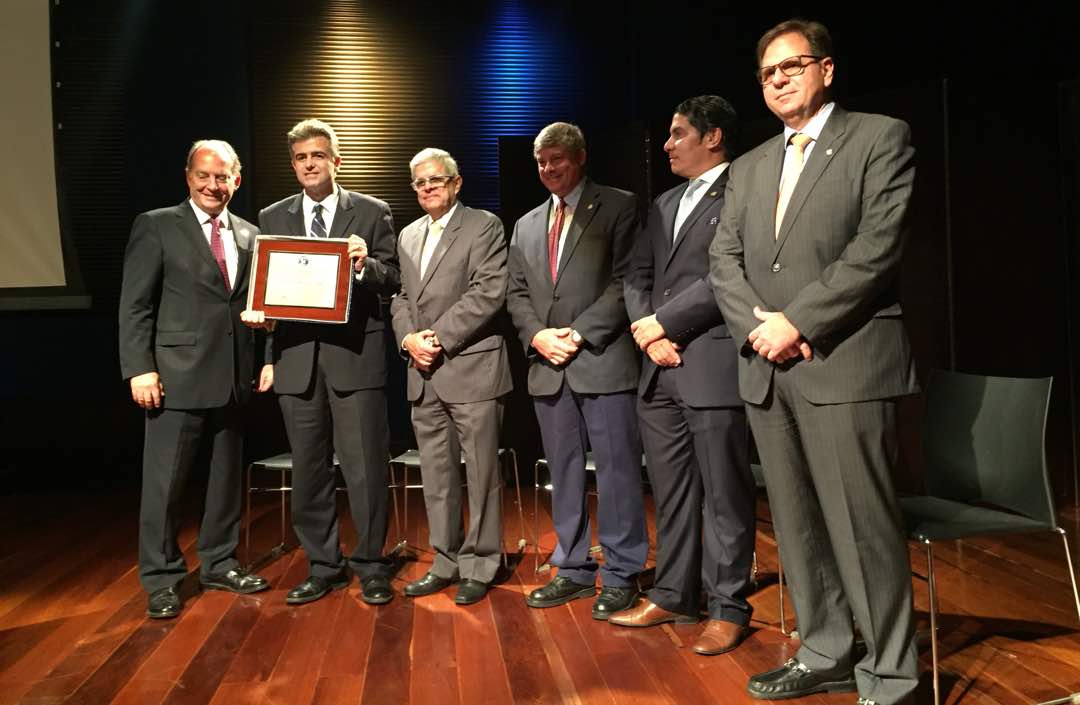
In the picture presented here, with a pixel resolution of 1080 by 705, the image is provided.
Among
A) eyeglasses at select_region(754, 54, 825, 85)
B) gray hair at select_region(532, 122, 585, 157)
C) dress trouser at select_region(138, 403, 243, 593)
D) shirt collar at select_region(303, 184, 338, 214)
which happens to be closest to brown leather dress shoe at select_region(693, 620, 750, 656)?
eyeglasses at select_region(754, 54, 825, 85)

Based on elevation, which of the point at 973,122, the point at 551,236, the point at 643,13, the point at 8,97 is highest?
the point at 643,13

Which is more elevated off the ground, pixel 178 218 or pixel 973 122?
pixel 973 122

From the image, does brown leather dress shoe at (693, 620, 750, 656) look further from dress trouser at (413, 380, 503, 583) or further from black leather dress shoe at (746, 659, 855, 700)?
dress trouser at (413, 380, 503, 583)

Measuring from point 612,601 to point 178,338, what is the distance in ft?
6.46

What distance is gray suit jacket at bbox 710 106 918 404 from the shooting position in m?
2.29

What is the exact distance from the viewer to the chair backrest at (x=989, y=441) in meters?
2.63

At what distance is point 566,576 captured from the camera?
3.58 meters

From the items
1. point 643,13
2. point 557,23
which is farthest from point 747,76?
point 557,23

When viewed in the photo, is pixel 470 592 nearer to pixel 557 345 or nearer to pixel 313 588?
pixel 313 588

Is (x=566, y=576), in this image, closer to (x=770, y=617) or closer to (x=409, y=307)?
(x=770, y=617)

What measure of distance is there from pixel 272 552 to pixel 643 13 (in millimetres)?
4505

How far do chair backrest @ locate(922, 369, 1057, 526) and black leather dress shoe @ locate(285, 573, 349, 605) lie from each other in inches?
90.7

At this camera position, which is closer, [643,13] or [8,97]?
[8,97]

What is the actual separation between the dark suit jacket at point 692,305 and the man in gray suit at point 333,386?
1126mm
